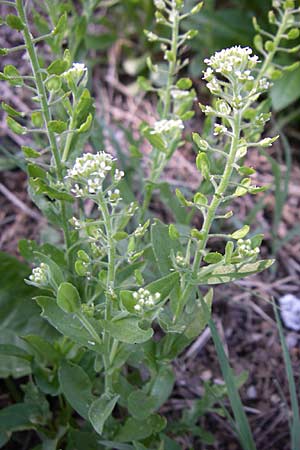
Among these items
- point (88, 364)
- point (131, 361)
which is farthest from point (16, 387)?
point (131, 361)

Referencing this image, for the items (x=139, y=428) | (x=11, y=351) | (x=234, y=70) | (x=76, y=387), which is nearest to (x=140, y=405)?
(x=139, y=428)

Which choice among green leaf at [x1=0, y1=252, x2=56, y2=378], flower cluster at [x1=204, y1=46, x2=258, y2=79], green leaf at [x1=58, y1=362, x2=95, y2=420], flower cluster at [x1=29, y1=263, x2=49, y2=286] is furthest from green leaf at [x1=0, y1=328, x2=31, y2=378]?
flower cluster at [x1=204, y1=46, x2=258, y2=79]

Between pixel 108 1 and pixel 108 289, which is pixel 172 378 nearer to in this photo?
pixel 108 289

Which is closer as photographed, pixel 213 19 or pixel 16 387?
pixel 16 387

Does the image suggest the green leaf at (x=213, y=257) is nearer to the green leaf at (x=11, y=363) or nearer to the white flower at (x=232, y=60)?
the white flower at (x=232, y=60)

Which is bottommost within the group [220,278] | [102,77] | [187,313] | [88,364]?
[88,364]

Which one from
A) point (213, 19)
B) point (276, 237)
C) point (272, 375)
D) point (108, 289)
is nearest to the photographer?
point (108, 289)

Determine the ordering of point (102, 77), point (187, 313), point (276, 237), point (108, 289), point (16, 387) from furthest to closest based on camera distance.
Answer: point (102, 77) < point (276, 237) < point (16, 387) < point (187, 313) < point (108, 289)
